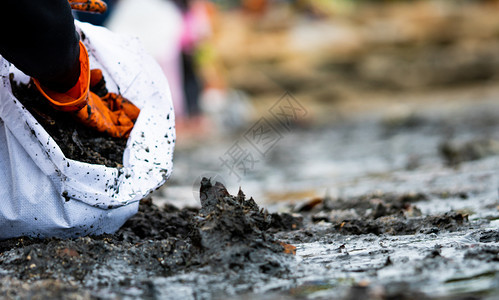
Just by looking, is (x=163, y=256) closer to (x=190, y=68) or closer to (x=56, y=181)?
(x=56, y=181)

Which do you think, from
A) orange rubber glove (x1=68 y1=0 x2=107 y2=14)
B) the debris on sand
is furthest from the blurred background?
the debris on sand

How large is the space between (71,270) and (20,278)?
0.13 metres

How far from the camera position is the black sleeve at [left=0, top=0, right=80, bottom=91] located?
1.49 metres

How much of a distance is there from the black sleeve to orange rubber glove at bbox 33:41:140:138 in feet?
0.23

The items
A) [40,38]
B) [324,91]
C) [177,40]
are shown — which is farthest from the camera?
[324,91]

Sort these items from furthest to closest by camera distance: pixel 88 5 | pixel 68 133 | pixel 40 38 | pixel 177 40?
pixel 177 40 → pixel 88 5 → pixel 68 133 → pixel 40 38

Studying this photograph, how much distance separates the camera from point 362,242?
1.83 metres

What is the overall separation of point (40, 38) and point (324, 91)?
1277 centimetres

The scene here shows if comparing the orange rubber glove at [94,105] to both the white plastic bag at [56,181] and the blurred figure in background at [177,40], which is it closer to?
the white plastic bag at [56,181]

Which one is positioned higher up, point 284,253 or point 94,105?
point 94,105

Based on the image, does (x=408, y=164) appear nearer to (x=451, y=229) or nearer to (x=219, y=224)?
(x=451, y=229)

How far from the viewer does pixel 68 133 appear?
186 cm

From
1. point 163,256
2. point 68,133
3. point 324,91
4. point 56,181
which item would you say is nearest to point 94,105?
point 68,133

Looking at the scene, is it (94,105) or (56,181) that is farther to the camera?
(94,105)
